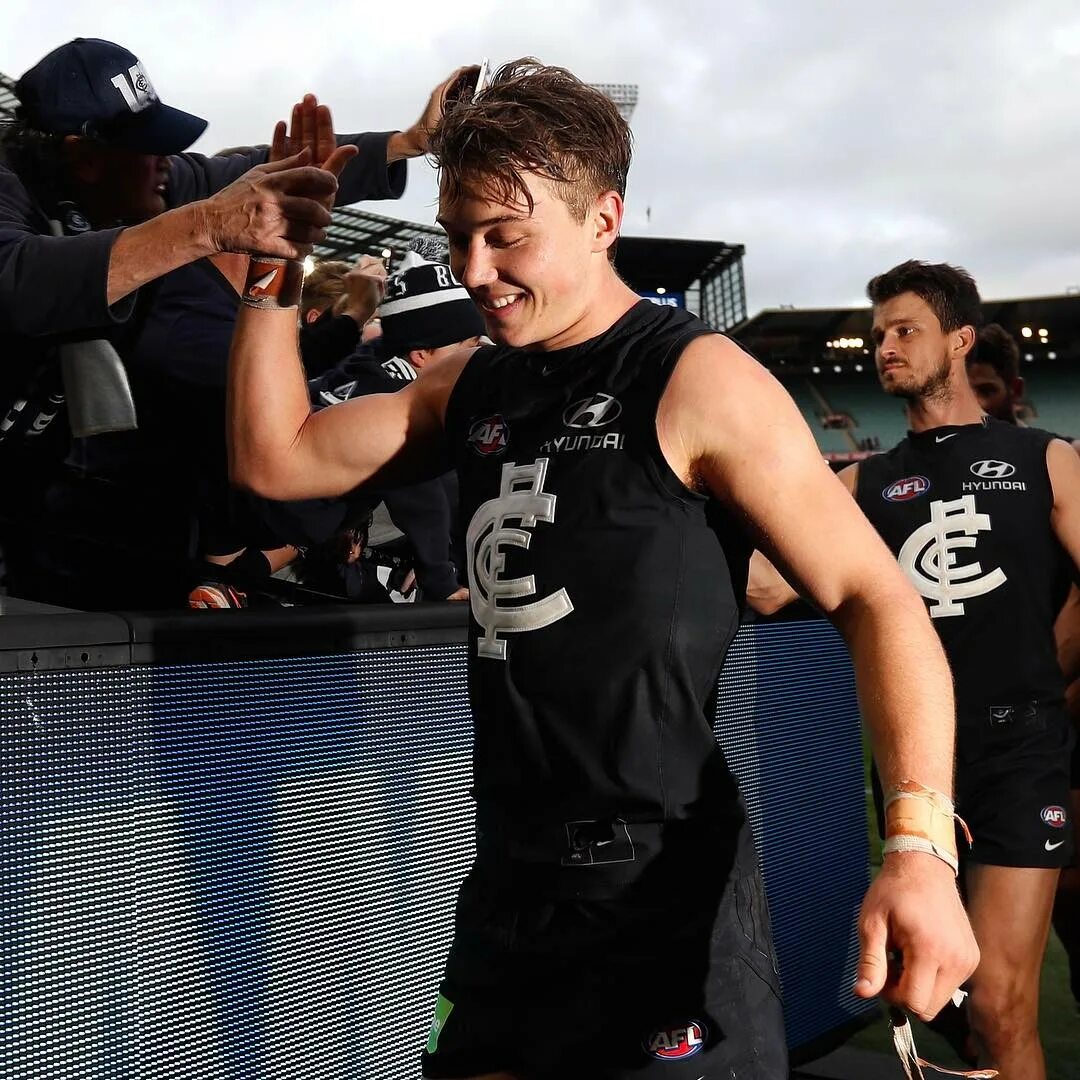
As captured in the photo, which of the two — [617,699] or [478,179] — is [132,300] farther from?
[617,699]

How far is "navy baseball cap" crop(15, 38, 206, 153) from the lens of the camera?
266 cm

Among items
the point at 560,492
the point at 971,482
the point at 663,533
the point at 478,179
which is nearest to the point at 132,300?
the point at 478,179

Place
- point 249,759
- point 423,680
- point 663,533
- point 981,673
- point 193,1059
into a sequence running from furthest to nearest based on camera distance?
point 981,673, point 423,680, point 249,759, point 193,1059, point 663,533

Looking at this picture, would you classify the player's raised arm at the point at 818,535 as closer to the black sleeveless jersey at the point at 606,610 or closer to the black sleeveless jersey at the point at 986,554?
the black sleeveless jersey at the point at 606,610

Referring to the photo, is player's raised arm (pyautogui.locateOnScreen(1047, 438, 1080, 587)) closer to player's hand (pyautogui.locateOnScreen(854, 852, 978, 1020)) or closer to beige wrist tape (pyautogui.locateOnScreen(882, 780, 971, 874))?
beige wrist tape (pyautogui.locateOnScreen(882, 780, 971, 874))

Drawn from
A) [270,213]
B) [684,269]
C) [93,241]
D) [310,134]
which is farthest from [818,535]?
[684,269]

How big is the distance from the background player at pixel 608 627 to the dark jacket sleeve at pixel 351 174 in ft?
4.45

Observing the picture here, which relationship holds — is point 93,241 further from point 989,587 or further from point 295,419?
point 989,587

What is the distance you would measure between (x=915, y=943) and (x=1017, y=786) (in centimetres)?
234

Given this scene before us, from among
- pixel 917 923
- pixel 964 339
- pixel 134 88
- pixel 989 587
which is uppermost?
pixel 134 88

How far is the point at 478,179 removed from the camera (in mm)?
1899

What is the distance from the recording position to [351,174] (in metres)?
3.28

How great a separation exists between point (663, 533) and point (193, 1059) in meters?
1.41

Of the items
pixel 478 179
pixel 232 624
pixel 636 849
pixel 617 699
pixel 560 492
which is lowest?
pixel 636 849
